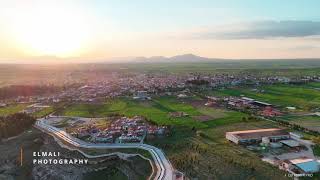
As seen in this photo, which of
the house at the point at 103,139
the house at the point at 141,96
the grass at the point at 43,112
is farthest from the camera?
the house at the point at 141,96

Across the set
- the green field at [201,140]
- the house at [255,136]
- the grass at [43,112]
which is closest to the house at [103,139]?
the green field at [201,140]

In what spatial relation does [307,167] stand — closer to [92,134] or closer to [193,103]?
[92,134]

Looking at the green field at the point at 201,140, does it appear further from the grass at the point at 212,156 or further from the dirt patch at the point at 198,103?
the dirt patch at the point at 198,103

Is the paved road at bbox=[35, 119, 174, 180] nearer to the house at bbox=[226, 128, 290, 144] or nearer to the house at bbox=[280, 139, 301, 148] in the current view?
the house at bbox=[226, 128, 290, 144]

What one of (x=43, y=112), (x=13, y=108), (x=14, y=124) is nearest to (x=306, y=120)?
(x=14, y=124)

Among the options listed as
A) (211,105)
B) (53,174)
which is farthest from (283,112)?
(53,174)

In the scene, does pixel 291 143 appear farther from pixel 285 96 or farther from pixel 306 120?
pixel 285 96
